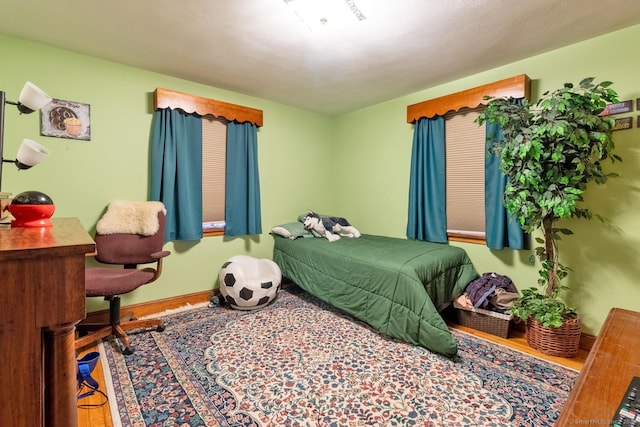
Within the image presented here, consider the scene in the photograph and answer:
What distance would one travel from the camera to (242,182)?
359cm

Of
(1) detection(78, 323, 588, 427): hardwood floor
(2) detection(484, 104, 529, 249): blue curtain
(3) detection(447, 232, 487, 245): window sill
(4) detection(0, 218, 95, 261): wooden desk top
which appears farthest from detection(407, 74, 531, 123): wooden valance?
(4) detection(0, 218, 95, 261): wooden desk top

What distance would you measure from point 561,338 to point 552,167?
1256 millimetres

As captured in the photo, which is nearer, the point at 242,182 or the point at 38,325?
the point at 38,325

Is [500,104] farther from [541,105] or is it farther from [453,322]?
[453,322]

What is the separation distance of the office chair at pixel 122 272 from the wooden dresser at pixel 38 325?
1547 millimetres

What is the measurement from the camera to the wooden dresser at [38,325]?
77cm

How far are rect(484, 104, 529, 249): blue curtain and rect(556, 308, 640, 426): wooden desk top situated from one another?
157 cm

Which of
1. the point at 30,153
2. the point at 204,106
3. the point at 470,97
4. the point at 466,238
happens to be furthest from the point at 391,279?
the point at 204,106

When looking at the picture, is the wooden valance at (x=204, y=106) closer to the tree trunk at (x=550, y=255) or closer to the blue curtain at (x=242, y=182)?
the blue curtain at (x=242, y=182)

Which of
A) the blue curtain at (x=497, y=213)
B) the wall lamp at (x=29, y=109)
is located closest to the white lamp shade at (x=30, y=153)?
the wall lamp at (x=29, y=109)

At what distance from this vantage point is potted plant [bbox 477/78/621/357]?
6.67 feet

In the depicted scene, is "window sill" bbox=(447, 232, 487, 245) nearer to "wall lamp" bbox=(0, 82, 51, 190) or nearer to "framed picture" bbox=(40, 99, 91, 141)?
"wall lamp" bbox=(0, 82, 51, 190)

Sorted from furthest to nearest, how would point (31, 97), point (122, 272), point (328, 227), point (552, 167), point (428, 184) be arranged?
point (328, 227) < point (428, 184) < point (122, 272) < point (552, 167) < point (31, 97)

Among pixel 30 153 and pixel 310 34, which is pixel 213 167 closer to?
pixel 310 34
